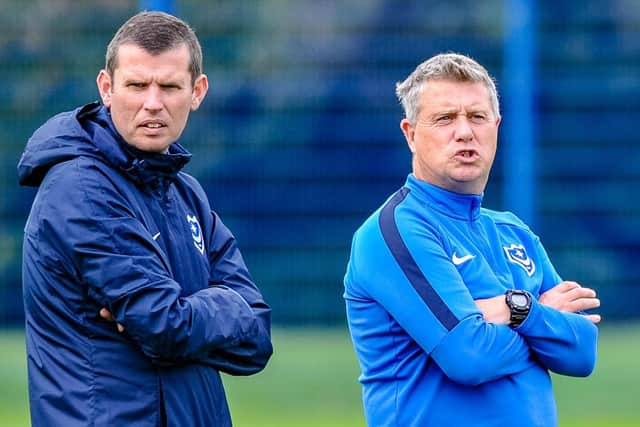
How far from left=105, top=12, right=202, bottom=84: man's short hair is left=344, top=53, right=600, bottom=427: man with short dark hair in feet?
2.10

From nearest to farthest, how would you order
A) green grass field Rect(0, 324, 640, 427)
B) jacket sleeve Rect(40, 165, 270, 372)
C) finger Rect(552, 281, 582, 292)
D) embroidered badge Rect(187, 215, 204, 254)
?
1. jacket sleeve Rect(40, 165, 270, 372)
2. embroidered badge Rect(187, 215, 204, 254)
3. finger Rect(552, 281, 582, 292)
4. green grass field Rect(0, 324, 640, 427)

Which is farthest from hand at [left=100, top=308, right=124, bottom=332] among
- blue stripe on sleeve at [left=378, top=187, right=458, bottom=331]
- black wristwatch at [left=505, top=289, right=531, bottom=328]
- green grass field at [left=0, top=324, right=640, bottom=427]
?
green grass field at [left=0, top=324, right=640, bottom=427]

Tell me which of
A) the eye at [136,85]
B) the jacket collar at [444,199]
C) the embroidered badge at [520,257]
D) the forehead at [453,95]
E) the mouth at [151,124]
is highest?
the forehead at [453,95]

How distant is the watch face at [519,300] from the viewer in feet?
11.9

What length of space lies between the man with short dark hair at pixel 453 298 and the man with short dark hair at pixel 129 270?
1.12 feet

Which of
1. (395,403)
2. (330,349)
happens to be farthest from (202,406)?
(330,349)

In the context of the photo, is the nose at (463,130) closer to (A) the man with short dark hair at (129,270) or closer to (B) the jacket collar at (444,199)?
(B) the jacket collar at (444,199)

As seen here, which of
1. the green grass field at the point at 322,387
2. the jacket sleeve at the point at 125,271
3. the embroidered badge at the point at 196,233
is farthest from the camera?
the green grass field at the point at 322,387

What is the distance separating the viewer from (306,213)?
27.7 feet

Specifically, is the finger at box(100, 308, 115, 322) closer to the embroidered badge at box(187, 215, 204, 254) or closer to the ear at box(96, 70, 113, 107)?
the embroidered badge at box(187, 215, 204, 254)

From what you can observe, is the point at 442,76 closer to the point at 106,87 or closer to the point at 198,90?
the point at 198,90

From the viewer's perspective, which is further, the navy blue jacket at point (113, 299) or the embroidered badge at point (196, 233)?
the embroidered badge at point (196, 233)

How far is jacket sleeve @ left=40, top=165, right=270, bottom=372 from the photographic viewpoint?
3.35 m

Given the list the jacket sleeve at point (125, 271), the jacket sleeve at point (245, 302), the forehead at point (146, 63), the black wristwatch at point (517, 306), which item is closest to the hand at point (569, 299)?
the black wristwatch at point (517, 306)
